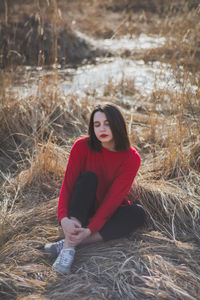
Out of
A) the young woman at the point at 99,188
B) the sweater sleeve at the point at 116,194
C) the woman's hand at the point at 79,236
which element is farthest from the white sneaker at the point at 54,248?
the sweater sleeve at the point at 116,194

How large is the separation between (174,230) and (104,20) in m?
8.12

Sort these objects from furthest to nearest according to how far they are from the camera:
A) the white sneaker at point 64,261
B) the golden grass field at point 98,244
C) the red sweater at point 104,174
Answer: the red sweater at point 104,174
the white sneaker at point 64,261
the golden grass field at point 98,244

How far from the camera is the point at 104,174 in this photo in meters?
2.24

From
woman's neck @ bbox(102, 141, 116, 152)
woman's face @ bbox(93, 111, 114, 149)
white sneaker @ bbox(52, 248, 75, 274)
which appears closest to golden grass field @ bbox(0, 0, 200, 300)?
white sneaker @ bbox(52, 248, 75, 274)

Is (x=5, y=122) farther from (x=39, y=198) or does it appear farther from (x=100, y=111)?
(x=100, y=111)

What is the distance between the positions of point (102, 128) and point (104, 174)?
32cm

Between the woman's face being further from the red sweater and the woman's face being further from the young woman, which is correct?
the red sweater

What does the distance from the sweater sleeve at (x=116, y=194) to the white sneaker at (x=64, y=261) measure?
0.18m

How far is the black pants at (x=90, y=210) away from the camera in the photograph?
80.4 inches

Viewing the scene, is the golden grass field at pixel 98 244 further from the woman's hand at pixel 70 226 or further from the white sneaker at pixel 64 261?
the woman's hand at pixel 70 226

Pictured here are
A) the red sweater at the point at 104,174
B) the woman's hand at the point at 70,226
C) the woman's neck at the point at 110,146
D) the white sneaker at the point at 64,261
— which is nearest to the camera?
the white sneaker at the point at 64,261

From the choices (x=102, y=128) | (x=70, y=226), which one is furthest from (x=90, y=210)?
(x=102, y=128)

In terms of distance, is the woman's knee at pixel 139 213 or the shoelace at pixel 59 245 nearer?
the shoelace at pixel 59 245

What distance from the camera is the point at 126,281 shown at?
1.78 metres
